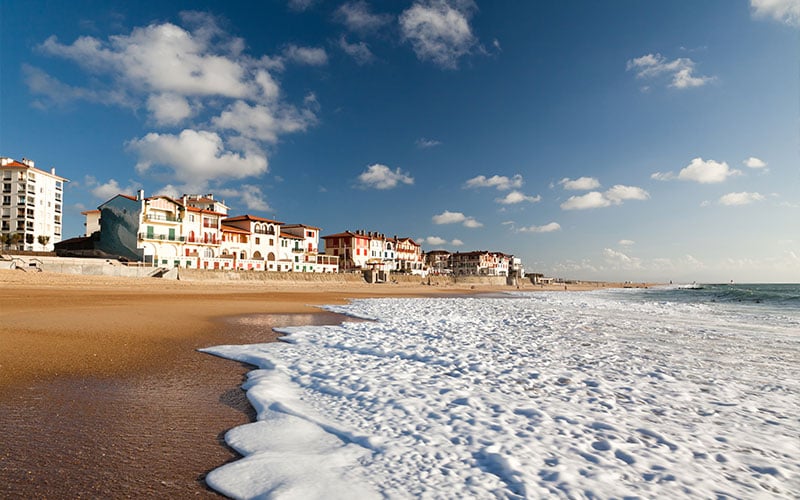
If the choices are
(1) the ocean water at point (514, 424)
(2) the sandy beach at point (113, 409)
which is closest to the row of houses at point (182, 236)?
(2) the sandy beach at point (113, 409)

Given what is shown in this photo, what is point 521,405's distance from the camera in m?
4.86

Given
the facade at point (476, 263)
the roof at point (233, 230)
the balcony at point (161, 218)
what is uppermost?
the balcony at point (161, 218)

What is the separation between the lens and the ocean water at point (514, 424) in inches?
121

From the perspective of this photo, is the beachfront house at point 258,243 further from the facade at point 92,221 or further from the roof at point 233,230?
the facade at point 92,221

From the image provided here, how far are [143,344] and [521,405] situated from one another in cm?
725

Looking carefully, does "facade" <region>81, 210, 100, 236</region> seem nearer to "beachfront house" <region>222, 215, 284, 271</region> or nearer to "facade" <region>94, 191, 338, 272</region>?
"facade" <region>94, 191, 338, 272</region>

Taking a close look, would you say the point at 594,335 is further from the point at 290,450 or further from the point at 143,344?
the point at 143,344

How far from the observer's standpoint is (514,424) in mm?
4242

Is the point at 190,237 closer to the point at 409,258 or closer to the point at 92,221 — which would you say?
the point at 92,221

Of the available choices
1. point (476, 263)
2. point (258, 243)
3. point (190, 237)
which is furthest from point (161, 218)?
point (476, 263)

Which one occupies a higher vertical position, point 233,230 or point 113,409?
point 233,230

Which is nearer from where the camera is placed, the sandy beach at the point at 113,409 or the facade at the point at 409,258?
the sandy beach at the point at 113,409

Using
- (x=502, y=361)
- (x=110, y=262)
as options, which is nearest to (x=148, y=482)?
(x=502, y=361)

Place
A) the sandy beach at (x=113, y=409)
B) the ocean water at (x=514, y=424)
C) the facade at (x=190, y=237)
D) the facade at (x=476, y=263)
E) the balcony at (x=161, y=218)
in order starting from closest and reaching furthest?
the sandy beach at (x=113, y=409), the ocean water at (x=514, y=424), the facade at (x=190, y=237), the balcony at (x=161, y=218), the facade at (x=476, y=263)
